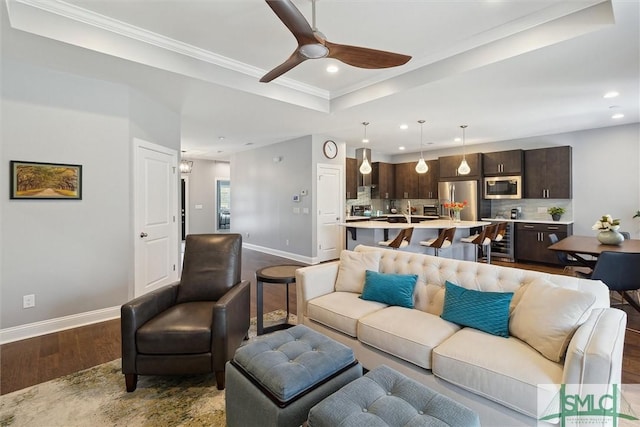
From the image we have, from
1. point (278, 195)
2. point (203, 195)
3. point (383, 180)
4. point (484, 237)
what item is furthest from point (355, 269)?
point (203, 195)

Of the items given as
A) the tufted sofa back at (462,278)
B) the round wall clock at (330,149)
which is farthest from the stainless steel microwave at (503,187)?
the tufted sofa back at (462,278)

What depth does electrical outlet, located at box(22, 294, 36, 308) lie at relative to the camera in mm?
3029

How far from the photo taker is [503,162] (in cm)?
697

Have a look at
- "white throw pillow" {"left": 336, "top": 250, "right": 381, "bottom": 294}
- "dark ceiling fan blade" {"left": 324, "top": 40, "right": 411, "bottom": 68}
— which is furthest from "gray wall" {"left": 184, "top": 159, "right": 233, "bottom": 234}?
"dark ceiling fan blade" {"left": 324, "top": 40, "right": 411, "bottom": 68}

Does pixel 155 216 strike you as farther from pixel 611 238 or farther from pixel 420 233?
pixel 611 238

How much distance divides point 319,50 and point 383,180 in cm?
687

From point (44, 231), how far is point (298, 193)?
431 centimetres

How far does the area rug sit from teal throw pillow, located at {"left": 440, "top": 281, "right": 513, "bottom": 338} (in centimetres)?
164

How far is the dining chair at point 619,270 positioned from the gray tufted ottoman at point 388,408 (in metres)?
2.87

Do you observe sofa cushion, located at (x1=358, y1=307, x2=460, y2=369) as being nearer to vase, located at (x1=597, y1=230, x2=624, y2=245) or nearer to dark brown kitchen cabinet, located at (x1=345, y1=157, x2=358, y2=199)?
vase, located at (x1=597, y1=230, x2=624, y2=245)

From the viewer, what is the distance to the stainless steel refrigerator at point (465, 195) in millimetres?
7254

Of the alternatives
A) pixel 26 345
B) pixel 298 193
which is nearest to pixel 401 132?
pixel 298 193

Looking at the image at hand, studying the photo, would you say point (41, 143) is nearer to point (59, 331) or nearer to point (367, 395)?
point (59, 331)

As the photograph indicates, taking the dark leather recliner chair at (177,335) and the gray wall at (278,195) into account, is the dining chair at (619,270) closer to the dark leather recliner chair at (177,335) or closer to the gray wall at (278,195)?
the dark leather recliner chair at (177,335)
